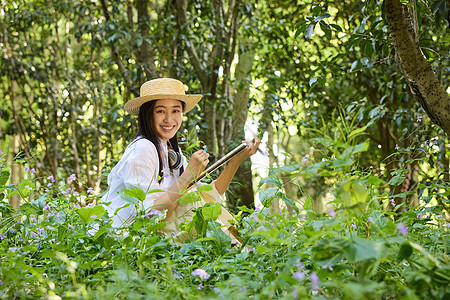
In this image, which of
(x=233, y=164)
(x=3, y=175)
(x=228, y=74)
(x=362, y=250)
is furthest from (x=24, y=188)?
(x=228, y=74)

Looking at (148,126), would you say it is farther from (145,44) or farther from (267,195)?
(145,44)

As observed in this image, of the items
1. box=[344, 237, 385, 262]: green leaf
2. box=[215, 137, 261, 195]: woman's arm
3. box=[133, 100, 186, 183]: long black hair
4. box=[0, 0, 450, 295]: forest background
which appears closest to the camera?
box=[344, 237, 385, 262]: green leaf

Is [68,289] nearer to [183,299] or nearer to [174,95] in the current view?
[183,299]

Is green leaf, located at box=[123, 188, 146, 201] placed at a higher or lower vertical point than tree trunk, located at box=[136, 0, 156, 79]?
lower

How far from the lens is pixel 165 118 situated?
9.34ft

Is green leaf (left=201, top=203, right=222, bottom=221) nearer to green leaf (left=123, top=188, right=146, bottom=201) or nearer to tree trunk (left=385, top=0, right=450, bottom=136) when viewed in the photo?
green leaf (left=123, top=188, right=146, bottom=201)

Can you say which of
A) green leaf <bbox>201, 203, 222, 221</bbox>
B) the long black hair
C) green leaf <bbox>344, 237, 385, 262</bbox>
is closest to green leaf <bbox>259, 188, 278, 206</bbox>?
green leaf <bbox>201, 203, 222, 221</bbox>

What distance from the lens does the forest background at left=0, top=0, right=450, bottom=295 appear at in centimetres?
187

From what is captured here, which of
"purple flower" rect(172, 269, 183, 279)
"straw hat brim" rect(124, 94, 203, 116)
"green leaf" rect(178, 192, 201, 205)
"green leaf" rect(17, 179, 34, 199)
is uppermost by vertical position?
"straw hat brim" rect(124, 94, 203, 116)

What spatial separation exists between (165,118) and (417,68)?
1.51 m

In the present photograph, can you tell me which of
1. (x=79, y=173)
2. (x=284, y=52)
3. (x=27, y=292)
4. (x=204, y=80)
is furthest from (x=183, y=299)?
(x=79, y=173)

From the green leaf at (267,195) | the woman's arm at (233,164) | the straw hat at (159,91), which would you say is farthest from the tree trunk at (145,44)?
the green leaf at (267,195)

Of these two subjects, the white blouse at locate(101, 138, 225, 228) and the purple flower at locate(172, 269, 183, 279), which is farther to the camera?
the white blouse at locate(101, 138, 225, 228)

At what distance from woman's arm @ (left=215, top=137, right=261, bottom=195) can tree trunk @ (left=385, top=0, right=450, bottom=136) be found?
952 millimetres
